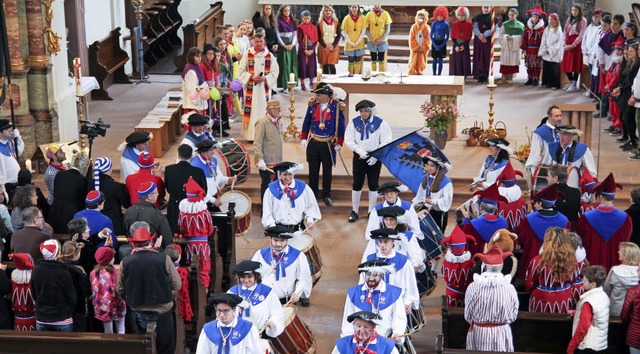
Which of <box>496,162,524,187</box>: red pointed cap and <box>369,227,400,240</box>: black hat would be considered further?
<box>496,162,524,187</box>: red pointed cap

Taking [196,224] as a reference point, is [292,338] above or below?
below

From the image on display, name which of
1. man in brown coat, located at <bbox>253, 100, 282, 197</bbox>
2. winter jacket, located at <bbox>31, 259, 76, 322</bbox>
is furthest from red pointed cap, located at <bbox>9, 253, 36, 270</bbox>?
man in brown coat, located at <bbox>253, 100, 282, 197</bbox>

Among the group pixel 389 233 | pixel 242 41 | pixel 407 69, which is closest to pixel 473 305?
pixel 389 233

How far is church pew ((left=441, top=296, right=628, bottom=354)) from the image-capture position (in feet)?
32.5

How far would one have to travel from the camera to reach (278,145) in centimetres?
1439

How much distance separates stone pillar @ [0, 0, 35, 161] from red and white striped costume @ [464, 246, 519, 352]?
7.95 metres

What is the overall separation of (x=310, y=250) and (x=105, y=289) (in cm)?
264

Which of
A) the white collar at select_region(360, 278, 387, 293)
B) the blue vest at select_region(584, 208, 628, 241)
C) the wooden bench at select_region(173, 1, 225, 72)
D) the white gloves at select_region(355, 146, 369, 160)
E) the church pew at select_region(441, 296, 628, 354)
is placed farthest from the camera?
the wooden bench at select_region(173, 1, 225, 72)

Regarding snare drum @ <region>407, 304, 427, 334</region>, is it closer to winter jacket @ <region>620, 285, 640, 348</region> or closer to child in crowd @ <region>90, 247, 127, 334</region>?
winter jacket @ <region>620, 285, 640, 348</region>

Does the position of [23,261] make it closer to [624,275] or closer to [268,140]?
[268,140]

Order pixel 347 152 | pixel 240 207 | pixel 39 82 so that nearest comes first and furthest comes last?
pixel 240 207 < pixel 39 82 < pixel 347 152

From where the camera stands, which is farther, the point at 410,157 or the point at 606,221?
the point at 410,157

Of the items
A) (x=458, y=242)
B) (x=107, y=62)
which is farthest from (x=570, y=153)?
(x=107, y=62)

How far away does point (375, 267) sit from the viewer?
9539 mm
